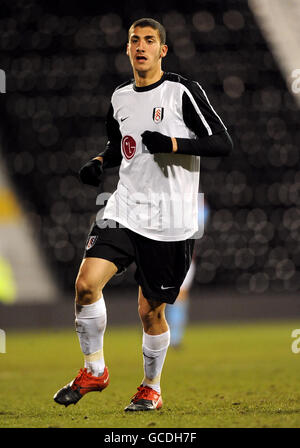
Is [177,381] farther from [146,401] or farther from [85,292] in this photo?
[85,292]

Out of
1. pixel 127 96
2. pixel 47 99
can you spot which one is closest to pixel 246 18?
pixel 47 99

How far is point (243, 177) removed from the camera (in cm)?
1336

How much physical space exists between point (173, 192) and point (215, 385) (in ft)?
6.68

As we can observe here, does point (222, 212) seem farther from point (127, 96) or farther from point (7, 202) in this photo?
point (127, 96)

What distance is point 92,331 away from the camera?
155 inches

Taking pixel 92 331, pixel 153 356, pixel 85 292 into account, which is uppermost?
pixel 85 292

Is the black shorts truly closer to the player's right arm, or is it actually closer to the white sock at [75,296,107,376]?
the white sock at [75,296,107,376]

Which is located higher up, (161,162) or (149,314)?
(161,162)

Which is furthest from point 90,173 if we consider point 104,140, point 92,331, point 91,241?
point 104,140

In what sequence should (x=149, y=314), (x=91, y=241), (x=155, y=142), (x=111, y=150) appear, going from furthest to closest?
(x=111, y=150)
(x=149, y=314)
(x=91, y=241)
(x=155, y=142)


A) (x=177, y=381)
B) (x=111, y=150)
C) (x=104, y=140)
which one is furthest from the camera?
(x=104, y=140)

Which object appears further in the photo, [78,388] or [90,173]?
[90,173]

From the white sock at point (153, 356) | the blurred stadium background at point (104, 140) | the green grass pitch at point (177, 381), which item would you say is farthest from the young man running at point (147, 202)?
the blurred stadium background at point (104, 140)

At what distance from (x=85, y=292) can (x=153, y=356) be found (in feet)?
1.76
